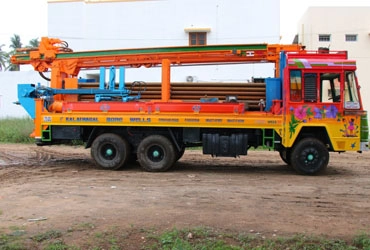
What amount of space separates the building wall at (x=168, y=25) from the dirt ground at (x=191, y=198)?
13.0 m

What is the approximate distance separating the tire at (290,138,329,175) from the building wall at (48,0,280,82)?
1427cm

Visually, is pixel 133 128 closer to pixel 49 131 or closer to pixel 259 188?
pixel 49 131

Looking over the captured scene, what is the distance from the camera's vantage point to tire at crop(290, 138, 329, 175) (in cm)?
998

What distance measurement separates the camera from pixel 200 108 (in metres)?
10.4

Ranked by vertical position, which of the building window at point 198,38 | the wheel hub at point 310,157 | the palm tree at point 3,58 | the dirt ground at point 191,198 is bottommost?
the dirt ground at point 191,198

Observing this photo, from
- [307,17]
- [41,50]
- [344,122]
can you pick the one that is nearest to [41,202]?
[41,50]

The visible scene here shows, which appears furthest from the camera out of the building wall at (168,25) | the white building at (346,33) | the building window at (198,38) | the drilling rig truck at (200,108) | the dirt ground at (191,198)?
the white building at (346,33)

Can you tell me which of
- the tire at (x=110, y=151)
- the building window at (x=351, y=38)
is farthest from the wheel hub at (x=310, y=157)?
the building window at (x=351, y=38)

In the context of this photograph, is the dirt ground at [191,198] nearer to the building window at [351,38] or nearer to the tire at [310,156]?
the tire at [310,156]

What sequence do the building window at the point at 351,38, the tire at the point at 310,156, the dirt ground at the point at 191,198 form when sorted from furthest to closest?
1. the building window at the point at 351,38
2. the tire at the point at 310,156
3. the dirt ground at the point at 191,198

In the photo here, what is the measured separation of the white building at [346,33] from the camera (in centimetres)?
2461

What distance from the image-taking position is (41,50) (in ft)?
38.4

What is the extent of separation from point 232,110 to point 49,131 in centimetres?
501

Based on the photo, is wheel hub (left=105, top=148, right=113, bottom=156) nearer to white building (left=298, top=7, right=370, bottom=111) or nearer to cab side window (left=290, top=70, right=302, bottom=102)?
cab side window (left=290, top=70, right=302, bottom=102)
